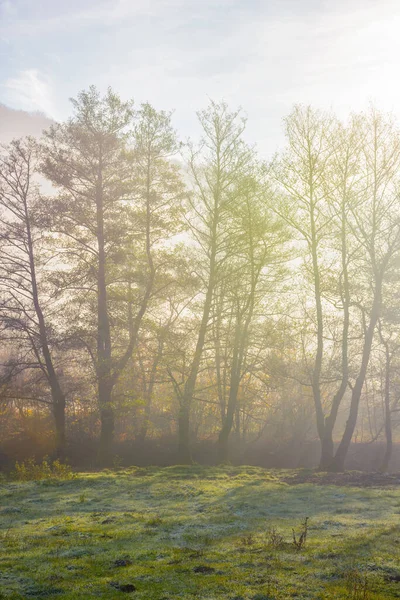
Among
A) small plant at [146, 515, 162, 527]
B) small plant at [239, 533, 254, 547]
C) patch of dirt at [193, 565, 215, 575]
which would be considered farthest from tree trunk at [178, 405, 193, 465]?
patch of dirt at [193, 565, 215, 575]

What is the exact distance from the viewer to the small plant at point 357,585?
600cm

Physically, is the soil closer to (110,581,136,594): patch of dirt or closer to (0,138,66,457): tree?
(0,138,66,457): tree

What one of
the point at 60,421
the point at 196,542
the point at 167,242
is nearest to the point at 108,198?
the point at 167,242

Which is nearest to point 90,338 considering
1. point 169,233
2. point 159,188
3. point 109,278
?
point 109,278

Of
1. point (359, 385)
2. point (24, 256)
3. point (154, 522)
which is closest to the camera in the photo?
point (154, 522)

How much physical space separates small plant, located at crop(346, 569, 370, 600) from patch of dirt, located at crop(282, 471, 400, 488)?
10.4 meters

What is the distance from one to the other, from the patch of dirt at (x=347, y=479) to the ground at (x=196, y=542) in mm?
1343

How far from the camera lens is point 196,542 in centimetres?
905

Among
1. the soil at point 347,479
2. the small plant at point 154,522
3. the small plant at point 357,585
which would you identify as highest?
the small plant at point 357,585

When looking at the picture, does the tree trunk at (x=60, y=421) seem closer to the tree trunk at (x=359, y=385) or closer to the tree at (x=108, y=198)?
the tree at (x=108, y=198)

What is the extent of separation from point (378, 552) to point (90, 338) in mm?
16923

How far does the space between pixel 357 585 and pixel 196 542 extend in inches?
134

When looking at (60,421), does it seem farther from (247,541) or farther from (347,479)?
(247,541)

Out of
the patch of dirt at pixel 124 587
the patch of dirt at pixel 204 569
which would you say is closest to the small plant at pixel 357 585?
the patch of dirt at pixel 204 569
